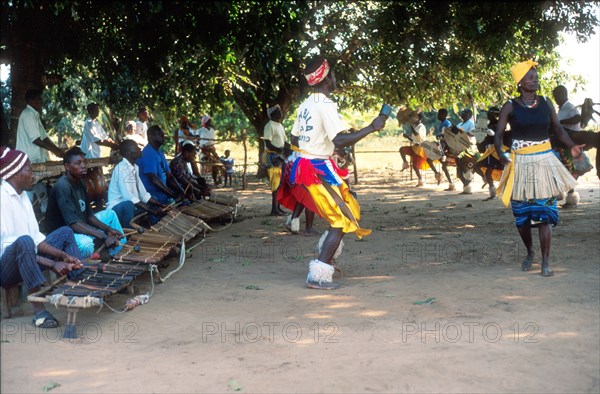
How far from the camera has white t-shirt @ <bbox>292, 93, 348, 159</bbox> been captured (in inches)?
246

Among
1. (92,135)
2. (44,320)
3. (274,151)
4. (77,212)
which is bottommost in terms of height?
(44,320)

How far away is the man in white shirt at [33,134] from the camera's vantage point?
914 cm

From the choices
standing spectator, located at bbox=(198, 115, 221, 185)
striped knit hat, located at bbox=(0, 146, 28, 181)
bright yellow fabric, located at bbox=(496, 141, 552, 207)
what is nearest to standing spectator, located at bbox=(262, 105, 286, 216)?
bright yellow fabric, located at bbox=(496, 141, 552, 207)

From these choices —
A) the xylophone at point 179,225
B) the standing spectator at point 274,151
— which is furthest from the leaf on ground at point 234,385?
the standing spectator at point 274,151

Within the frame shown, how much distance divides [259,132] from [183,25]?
420 inches

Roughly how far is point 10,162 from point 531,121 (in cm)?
452

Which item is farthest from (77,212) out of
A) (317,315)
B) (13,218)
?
(317,315)

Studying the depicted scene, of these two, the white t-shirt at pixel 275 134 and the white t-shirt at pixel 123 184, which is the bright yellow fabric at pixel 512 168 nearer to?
the white t-shirt at pixel 123 184

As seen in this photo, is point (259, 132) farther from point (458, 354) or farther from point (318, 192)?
point (458, 354)

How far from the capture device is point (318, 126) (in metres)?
6.32

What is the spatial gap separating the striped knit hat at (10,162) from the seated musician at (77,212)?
0.72 m

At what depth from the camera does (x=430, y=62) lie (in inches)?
522

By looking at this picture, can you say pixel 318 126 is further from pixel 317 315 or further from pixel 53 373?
pixel 53 373

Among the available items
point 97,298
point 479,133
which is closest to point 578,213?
point 479,133
